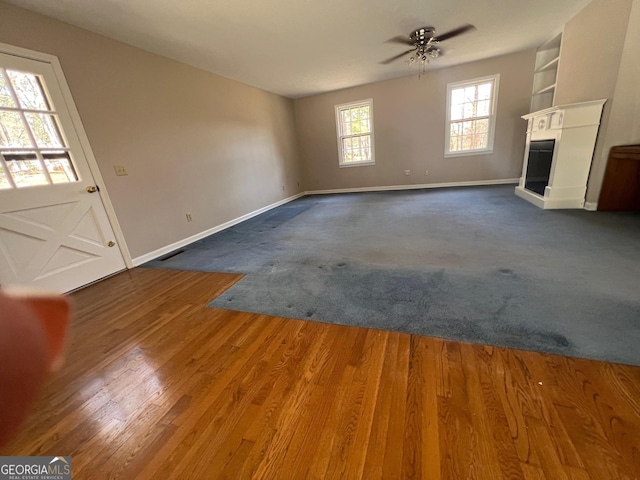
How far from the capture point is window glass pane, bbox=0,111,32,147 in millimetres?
2211

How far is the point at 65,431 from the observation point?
117 cm

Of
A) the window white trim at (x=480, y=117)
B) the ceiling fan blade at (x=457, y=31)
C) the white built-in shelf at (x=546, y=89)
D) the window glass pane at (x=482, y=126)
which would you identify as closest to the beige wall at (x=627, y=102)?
the ceiling fan blade at (x=457, y=31)

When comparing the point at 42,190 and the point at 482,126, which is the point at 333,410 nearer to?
the point at 42,190

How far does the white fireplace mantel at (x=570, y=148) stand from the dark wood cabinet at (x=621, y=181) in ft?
0.73

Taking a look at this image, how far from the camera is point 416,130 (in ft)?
19.6

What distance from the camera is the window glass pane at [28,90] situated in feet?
7.41

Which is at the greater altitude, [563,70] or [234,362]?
[563,70]

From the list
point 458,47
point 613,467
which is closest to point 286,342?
point 613,467

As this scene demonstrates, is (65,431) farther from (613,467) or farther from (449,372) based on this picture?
(613,467)

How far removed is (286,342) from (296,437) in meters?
0.60

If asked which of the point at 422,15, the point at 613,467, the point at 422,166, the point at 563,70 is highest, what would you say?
the point at 422,15

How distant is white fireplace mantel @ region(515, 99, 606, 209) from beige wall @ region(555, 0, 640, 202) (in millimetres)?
82

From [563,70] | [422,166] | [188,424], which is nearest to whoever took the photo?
[188,424]

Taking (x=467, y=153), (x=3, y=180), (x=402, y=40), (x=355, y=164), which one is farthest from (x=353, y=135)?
(x=3, y=180)
